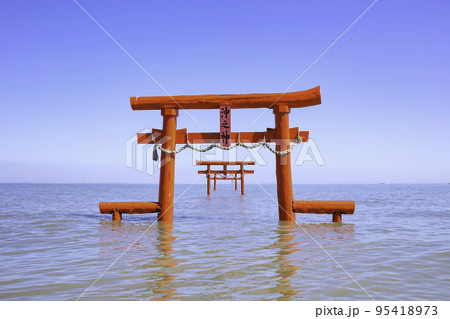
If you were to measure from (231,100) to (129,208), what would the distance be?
3965 mm

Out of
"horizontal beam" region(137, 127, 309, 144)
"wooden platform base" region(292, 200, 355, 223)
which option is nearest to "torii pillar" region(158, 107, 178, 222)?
"horizontal beam" region(137, 127, 309, 144)

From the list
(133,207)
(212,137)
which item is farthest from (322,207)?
(133,207)

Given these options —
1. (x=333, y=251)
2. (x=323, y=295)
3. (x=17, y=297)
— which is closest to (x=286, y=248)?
(x=333, y=251)

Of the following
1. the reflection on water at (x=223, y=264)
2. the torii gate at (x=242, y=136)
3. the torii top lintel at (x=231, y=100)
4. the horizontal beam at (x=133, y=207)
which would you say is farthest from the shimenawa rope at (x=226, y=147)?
the reflection on water at (x=223, y=264)

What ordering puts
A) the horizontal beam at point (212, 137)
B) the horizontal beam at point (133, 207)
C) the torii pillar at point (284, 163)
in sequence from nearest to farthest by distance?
the torii pillar at point (284, 163) < the horizontal beam at point (212, 137) < the horizontal beam at point (133, 207)

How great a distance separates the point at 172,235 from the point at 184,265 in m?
2.61

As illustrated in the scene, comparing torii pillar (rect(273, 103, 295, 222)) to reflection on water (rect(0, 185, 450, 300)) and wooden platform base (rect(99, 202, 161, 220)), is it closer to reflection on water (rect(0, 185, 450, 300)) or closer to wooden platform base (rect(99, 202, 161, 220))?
reflection on water (rect(0, 185, 450, 300))

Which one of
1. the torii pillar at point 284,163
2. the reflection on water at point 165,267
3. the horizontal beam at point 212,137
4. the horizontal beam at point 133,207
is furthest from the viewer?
the horizontal beam at point 133,207

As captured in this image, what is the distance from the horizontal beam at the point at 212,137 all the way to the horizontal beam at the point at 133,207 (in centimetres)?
167

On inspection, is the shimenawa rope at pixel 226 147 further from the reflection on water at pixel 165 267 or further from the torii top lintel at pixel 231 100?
the reflection on water at pixel 165 267

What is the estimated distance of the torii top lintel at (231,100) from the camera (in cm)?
834

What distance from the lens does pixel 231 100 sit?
854 cm

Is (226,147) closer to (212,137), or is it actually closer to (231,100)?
(212,137)

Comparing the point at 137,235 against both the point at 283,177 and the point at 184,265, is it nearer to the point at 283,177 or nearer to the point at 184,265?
the point at 184,265
